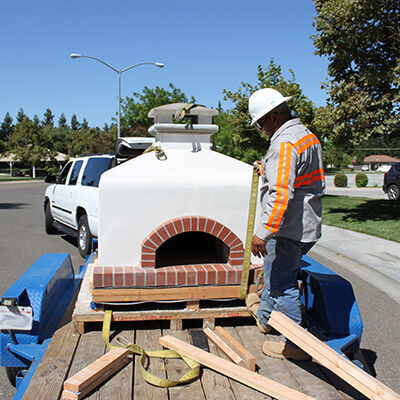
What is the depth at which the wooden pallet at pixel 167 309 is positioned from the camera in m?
2.96

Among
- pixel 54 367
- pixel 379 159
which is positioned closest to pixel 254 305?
pixel 54 367

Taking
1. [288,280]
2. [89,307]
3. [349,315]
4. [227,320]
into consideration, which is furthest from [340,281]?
[89,307]

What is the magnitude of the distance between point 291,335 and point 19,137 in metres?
55.0

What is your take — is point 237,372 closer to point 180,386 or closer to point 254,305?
point 180,386

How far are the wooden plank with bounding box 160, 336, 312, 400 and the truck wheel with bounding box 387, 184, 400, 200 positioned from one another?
19866 millimetres

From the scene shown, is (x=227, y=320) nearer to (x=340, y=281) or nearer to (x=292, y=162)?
(x=340, y=281)

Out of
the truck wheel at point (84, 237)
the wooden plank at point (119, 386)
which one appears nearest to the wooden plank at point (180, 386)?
the wooden plank at point (119, 386)

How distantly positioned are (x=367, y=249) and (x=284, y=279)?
6.81 m

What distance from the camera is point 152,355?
2604 mm

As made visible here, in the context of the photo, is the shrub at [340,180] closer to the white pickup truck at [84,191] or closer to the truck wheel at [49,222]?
the truck wheel at [49,222]

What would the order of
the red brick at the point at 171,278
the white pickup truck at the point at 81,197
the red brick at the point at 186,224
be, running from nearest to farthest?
the red brick at the point at 171,278 → the red brick at the point at 186,224 → the white pickup truck at the point at 81,197

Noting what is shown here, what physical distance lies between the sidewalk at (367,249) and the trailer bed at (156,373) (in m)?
5.01

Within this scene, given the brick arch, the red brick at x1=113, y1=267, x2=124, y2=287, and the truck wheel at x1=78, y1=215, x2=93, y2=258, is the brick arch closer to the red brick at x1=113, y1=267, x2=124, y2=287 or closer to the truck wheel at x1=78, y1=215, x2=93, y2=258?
the red brick at x1=113, y1=267, x2=124, y2=287

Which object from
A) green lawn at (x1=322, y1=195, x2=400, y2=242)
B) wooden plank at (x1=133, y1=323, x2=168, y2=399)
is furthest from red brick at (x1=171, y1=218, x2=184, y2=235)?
green lawn at (x1=322, y1=195, x2=400, y2=242)
